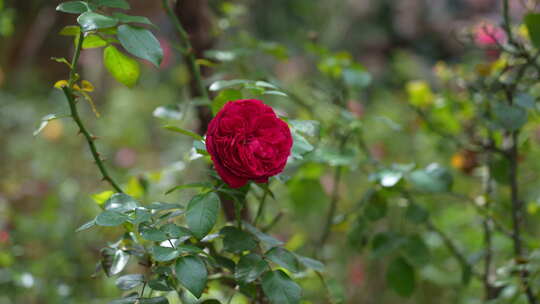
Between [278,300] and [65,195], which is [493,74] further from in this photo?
[65,195]

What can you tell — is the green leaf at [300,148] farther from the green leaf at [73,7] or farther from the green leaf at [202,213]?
the green leaf at [73,7]

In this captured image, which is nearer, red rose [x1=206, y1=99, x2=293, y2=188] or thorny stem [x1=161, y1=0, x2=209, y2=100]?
red rose [x1=206, y1=99, x2=293, y2=188]

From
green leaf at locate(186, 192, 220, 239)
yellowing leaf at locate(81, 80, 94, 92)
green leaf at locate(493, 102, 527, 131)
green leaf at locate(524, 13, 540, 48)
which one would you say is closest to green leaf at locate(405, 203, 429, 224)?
green leaf at locate(493, 102, 527, 131)

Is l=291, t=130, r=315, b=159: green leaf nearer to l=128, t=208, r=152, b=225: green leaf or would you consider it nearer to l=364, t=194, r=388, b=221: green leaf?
l=128, t=208, r=152, b=225: green leaf

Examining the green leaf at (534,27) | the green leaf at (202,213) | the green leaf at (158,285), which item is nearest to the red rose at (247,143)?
the green leaf at (202,213)

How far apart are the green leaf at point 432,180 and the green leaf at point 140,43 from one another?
47cm

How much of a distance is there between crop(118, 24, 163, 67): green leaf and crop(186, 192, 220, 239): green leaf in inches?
6.4

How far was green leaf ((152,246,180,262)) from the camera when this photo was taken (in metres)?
0.50

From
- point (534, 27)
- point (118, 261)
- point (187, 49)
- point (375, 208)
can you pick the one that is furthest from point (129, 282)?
point (534, 27)

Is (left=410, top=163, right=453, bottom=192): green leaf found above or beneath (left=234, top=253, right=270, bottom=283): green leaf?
beneath

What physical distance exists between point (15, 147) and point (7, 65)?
1.54 metres

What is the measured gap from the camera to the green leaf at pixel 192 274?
0.50 m

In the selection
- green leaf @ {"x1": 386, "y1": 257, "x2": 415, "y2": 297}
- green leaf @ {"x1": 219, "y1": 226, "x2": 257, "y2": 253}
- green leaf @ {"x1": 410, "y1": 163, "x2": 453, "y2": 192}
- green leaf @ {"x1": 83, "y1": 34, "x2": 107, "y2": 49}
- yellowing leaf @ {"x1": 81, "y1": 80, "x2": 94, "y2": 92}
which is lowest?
green leaf @ {"x1": 386, "y1": 257, "x2": 415, "y2": 297}

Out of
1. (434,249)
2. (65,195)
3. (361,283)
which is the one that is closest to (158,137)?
(65,195)
